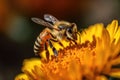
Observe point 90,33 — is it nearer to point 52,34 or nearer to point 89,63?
point 52,34

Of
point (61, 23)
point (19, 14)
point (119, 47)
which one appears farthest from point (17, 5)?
point (119, 47)

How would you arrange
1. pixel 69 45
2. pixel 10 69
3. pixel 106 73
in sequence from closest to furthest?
pixel 106 73 < pixel 69 45 < pixel 10 69

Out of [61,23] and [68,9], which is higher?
[68,9]

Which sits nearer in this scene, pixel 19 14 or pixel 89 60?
pixel 89 60

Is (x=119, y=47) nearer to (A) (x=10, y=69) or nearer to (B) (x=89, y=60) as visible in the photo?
(B) (x=89, y=60)

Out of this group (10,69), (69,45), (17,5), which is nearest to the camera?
(69,45)

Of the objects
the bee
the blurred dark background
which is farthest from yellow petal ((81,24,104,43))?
the blurred dark background

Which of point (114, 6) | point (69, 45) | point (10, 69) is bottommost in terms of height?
point (69, 45)

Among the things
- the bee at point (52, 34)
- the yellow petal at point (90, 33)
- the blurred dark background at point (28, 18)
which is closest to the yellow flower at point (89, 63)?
the yellow petal at point (90, 33)
